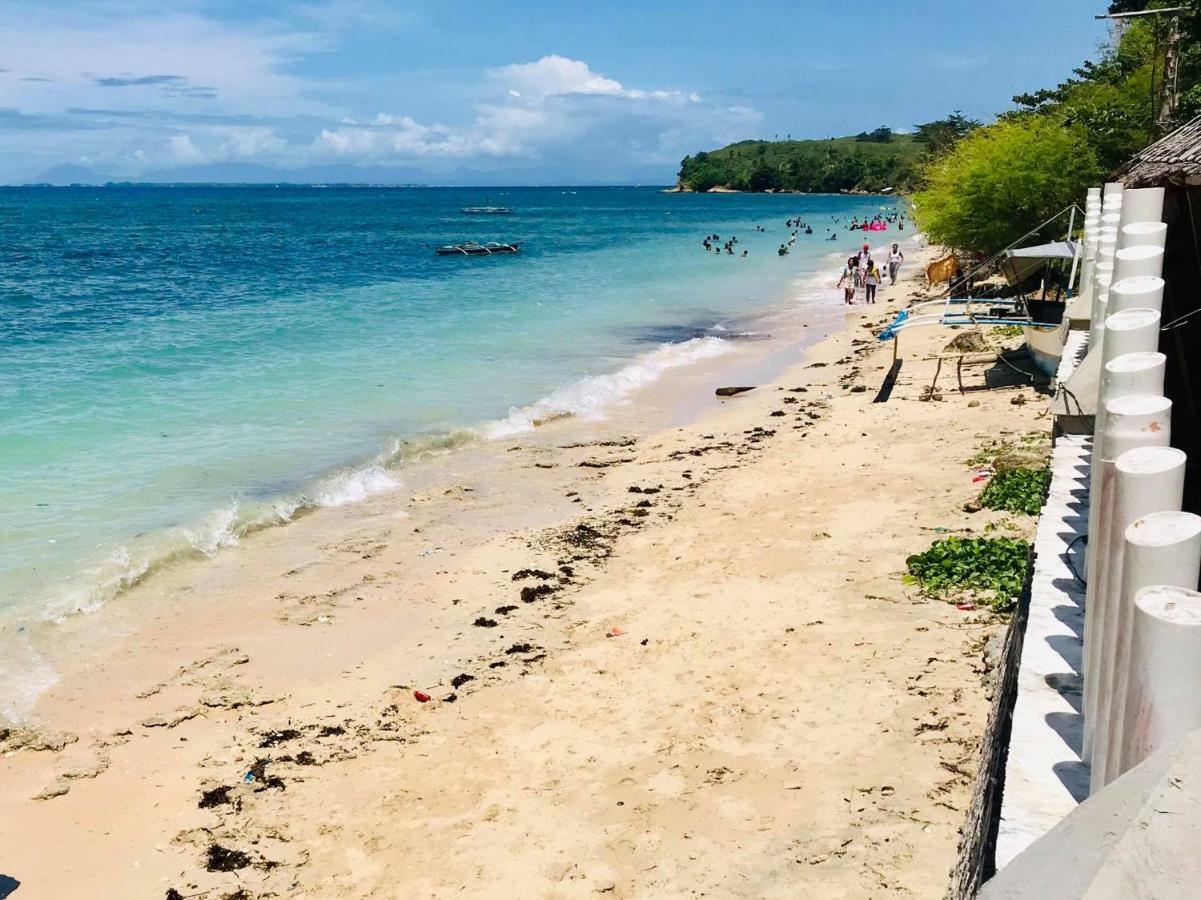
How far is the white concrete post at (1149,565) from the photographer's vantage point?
230cm

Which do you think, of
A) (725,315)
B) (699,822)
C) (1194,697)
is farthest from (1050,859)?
(725,315)

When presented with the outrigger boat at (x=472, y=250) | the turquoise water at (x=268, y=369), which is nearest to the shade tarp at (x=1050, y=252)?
the turquoise water at (x=268, y=369)

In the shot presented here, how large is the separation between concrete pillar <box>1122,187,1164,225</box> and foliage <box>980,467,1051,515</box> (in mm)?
6706

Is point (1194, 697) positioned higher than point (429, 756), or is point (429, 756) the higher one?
point (1194, 697)

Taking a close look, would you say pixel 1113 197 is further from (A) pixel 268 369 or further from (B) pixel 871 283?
(B) pixel 871 283

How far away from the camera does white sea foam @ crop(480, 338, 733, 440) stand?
19820 millimetres

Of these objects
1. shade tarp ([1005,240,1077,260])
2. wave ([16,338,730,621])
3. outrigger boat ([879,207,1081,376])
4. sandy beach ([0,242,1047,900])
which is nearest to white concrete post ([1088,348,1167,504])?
sandy beach ([0,242,1047,900])

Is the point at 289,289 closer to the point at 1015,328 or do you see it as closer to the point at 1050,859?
the point at 1015,328

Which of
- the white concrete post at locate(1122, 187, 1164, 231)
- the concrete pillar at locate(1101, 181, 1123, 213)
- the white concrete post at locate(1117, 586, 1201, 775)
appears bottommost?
the white concrete post at locate(1117, 586, 1201, 775)

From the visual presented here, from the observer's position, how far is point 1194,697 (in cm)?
210

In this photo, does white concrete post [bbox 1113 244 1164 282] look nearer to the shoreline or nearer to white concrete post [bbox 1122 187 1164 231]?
white concrete post [bbox 1122 187 1164 231]

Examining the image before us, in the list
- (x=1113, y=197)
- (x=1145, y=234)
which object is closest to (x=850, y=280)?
(x=1113, y=197)

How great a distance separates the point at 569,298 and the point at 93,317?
17770mm

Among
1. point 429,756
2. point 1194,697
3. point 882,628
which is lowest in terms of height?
point 429,756
